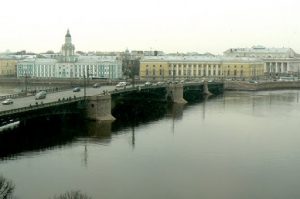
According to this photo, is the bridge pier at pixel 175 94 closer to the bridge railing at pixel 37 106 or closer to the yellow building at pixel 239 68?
the bridge railing at pixel 37 106

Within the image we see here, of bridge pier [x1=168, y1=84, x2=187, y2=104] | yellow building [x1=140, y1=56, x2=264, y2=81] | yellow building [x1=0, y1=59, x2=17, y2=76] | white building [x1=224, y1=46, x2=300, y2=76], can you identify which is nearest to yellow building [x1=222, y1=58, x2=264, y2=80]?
yellow building [x1=140, y1=56, x2=264, y2=81]

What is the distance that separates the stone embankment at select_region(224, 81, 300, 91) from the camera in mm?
42844

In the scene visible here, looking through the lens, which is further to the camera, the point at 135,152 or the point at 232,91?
the point at 232,91

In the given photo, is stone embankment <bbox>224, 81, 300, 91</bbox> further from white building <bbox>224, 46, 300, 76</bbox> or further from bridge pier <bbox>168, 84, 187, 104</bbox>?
bridge pier <bbox>168, 84, 187, 104</bbox>

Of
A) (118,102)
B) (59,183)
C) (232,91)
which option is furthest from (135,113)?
(232,91)

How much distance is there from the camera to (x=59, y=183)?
1275cm

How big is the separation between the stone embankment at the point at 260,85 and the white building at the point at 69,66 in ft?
36.2

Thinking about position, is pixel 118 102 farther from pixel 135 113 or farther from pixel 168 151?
pixel 168 151

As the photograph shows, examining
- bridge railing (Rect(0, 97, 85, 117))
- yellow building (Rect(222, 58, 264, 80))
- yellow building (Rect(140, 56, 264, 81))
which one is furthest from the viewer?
yellow building (Rect(140, 56, 264, 81))

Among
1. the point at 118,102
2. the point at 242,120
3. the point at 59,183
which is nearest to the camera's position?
the point at 59,183

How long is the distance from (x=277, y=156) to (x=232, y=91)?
1027 inches

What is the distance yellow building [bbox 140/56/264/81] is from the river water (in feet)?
89.6

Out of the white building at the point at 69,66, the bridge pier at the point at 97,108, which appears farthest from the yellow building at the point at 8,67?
the bridge pier at the point at 97,108

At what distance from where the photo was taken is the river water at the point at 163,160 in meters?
12.4
